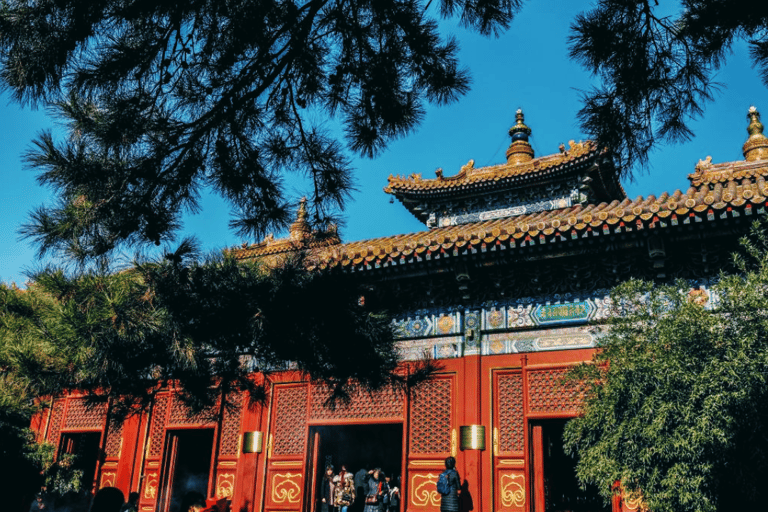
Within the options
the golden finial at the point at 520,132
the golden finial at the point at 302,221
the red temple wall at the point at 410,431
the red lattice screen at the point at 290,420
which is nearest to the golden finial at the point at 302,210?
the golden finial at the point at 302,221

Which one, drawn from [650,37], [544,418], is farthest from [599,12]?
[544,418]

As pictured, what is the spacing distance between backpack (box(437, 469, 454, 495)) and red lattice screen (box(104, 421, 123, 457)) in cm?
606

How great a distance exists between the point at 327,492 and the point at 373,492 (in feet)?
2.68

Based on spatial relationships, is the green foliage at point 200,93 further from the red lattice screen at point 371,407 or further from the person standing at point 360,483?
the person standing at point 360,483

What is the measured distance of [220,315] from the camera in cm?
589

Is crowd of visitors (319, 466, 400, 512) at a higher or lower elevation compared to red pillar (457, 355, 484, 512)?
lower

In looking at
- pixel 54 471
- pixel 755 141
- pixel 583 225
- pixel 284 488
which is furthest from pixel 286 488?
pixel 755 141

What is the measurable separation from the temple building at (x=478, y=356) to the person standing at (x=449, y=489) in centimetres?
29

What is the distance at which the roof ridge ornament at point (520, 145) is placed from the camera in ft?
46.2

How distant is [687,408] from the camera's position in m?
5.34

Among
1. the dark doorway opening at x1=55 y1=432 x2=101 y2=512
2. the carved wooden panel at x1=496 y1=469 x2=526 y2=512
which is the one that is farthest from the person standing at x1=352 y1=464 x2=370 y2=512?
the dark doorway opening at x1=55 y1=432 x2=101 y2=512

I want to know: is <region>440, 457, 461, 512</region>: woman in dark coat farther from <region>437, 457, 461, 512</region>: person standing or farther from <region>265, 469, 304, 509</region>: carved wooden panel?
<region>265, 469, 304, 509</region>: carved wooden panel

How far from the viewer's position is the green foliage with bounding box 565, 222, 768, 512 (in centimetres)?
527

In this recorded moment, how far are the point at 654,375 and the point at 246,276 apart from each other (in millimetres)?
3597
